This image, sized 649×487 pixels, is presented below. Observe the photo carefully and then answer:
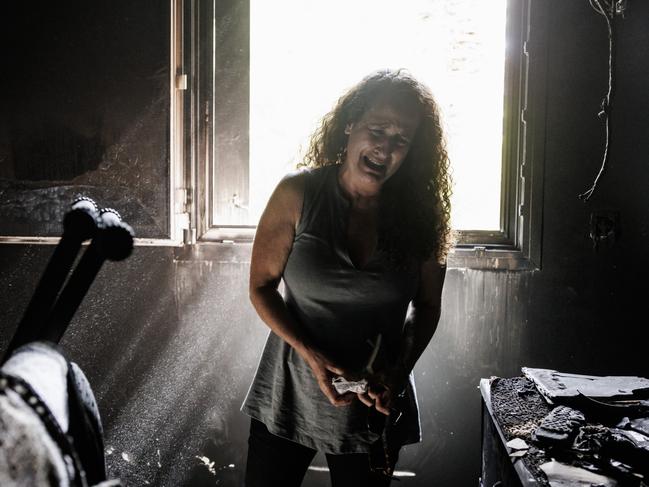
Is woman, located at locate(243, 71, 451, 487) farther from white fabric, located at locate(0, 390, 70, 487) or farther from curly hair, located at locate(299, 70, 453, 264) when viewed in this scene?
white fabric, located at locate(0, 390, 70, 487)

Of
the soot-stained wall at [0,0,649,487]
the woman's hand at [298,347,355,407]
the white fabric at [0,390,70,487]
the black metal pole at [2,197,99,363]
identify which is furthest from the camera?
the soot-stained wall at [0,0,649,487]

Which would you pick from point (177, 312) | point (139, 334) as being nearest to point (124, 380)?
point (139, 334)

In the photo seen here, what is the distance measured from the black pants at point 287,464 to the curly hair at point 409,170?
60 cm

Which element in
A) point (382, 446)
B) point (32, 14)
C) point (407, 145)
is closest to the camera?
point (382, 446)

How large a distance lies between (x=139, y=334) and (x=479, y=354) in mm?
1658

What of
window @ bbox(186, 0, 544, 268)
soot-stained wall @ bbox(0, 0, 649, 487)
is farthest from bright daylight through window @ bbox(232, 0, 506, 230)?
soot-stained wall @ bbox(0, 0, 649, 487)

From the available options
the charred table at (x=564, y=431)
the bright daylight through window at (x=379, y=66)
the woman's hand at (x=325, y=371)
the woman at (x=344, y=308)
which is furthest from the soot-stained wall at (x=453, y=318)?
the woman's hand at (x=325, y=371)

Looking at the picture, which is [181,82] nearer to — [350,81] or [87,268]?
[350,81]

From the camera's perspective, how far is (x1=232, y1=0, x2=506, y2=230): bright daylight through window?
2.23m

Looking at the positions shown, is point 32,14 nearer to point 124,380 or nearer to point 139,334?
point 139,334

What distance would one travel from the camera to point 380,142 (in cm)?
138

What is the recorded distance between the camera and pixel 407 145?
1423 mm

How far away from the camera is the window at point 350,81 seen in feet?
7.25

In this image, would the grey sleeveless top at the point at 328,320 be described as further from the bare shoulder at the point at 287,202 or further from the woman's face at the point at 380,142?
the woman's face at the point at 380,142
